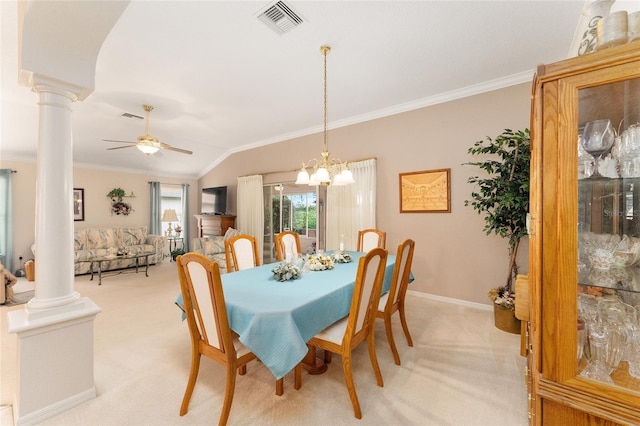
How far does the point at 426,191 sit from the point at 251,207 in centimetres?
401

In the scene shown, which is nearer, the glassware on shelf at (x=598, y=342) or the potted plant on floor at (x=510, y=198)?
the glassware on shelf at (x=598, y=342)

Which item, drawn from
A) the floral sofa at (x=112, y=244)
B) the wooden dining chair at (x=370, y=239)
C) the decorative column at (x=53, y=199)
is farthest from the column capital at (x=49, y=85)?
the floral sofa at (x=112, y=244)

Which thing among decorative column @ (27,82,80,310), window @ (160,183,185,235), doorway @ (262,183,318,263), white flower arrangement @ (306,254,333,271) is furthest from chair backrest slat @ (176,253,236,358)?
window @ (160,183,185,235)

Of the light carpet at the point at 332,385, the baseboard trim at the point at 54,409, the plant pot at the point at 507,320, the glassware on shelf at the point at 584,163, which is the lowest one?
the light carpet at the point at 332,385

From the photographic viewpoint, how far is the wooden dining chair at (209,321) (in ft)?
4.81

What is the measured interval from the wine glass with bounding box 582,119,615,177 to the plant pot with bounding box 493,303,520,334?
236 cm

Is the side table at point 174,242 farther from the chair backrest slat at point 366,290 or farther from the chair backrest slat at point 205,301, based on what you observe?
the chair backrest slat at point 366,290

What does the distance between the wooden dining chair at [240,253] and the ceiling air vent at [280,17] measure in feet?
6.84

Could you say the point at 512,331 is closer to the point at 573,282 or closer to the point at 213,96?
the point at 573,282

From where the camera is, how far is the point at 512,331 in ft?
9.14

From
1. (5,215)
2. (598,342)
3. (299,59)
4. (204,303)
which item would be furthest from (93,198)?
(598,342)

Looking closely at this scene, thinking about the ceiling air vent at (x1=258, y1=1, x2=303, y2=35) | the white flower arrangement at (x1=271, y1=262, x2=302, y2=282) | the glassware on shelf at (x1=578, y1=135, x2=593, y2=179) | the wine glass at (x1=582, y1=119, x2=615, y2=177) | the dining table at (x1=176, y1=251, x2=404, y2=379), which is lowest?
the dining table at (x1=176, y1=251, x2=404, y2=379)

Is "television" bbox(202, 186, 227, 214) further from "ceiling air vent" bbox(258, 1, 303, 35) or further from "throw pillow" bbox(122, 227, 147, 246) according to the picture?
"ceiling air vent" bbox(258, 1, 303, 35)

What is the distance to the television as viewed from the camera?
22.8 feet
